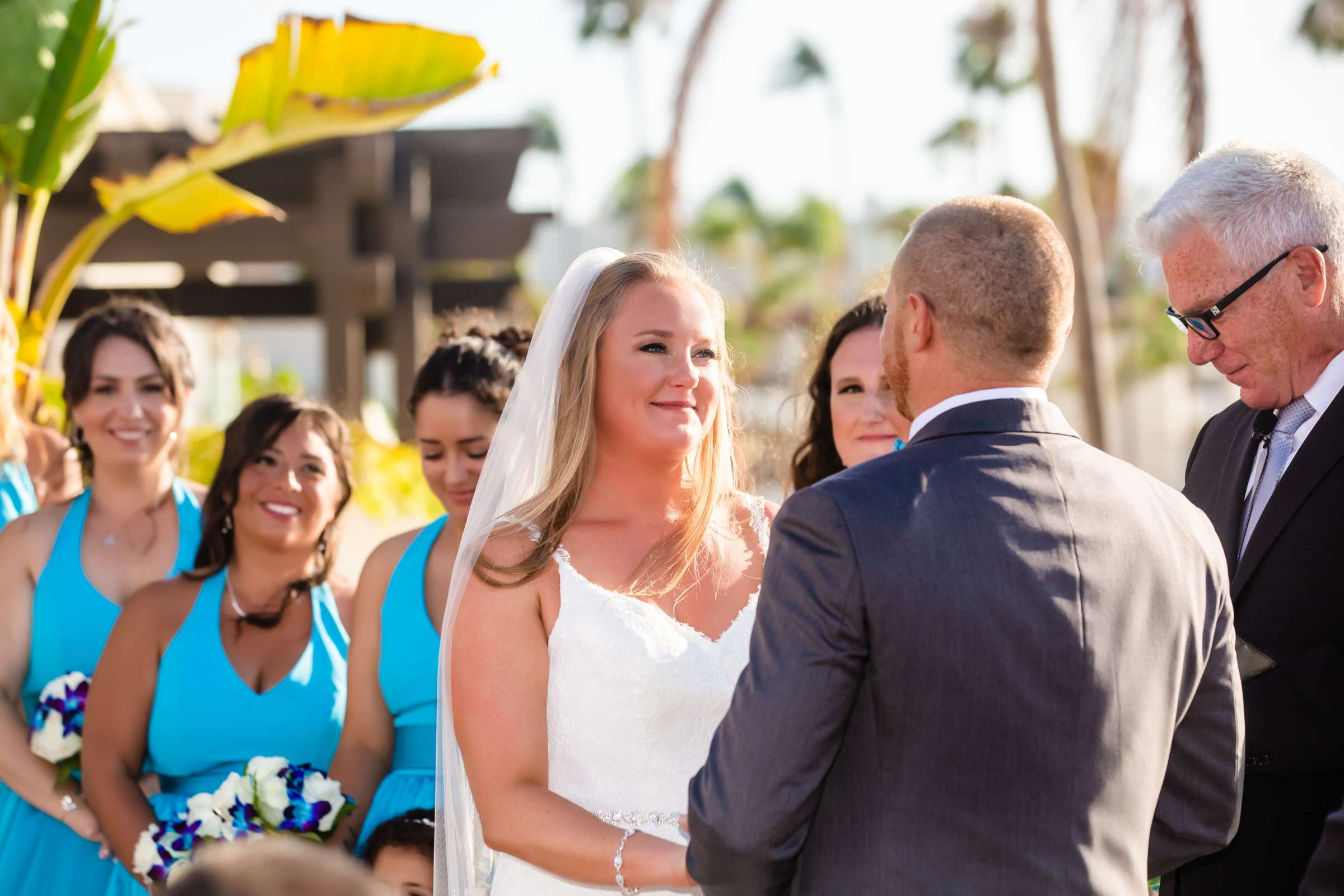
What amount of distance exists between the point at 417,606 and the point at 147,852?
3.19ft

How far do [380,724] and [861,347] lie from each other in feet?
6.42

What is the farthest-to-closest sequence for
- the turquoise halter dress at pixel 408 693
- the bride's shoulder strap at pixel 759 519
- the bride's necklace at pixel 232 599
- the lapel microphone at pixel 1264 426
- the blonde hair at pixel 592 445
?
the bride's necklace at pixel 232 599 → the turquoise halter dress at pixel 408 693 → the bride's shoulder strap at pixel 759 519 → the lapel microphone at pixel 1264 426 → the blonde hair at pixel 592 445

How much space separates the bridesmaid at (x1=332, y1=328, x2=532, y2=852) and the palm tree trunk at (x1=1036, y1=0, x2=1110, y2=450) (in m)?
7.31

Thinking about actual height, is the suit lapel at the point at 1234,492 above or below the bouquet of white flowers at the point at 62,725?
above

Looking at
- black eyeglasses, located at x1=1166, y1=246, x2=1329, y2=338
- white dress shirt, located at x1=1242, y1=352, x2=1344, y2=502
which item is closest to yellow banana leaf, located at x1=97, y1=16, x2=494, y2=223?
black eyeglasses, located at x1=1166, y1=246, x2=1329, y2=338

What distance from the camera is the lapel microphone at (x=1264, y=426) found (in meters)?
2.97

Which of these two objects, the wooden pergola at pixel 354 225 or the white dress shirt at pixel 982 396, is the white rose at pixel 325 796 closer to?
the white dress shirt at pixel 982 396

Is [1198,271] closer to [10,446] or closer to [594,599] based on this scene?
[594,599]

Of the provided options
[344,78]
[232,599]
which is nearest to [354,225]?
[344,78]

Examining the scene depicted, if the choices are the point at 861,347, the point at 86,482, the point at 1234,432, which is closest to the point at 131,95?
the point at 86,482

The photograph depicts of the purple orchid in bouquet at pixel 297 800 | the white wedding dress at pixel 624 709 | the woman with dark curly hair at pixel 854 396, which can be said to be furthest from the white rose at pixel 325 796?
the woman with dark curly hair at pixel 854 396

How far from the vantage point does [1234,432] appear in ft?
10.3

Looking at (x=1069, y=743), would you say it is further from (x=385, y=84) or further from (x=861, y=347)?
(x=385, y=84)

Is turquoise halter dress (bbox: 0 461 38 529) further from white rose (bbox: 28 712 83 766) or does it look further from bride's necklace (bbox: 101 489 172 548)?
white rose (bbox: 28 712 83 766)
